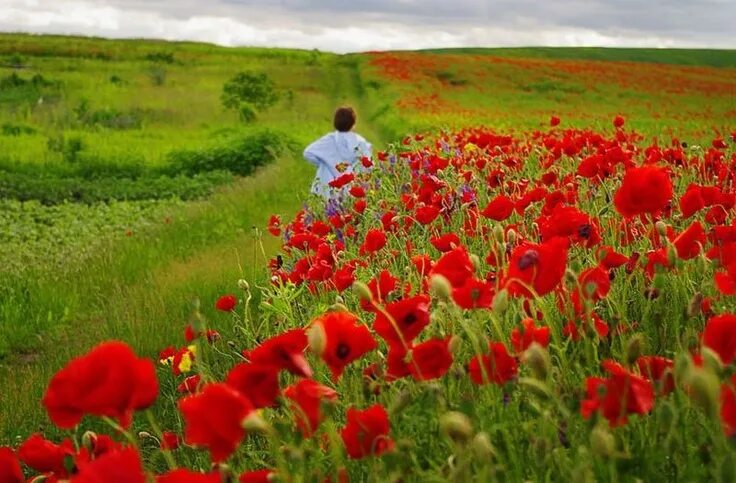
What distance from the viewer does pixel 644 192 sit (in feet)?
6.68

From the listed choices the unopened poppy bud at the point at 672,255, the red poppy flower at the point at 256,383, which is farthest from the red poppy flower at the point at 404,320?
the unopened poppy bud at the point at 672,255

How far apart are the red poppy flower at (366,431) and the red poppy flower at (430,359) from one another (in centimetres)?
14

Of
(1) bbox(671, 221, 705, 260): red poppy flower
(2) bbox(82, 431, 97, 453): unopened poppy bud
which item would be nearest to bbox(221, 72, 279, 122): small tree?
(1) bbox(671, 221, 705, 260): red poppy flower

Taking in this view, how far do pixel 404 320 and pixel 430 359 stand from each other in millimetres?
Answer: 102

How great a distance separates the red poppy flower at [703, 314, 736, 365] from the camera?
1.45 metres

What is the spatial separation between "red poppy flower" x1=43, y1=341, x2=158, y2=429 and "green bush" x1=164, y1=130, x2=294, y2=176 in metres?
14.8

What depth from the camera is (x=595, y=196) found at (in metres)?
4.57

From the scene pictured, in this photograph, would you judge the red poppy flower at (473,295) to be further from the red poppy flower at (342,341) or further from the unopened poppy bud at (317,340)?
the unopened poppy bud at (317,340)

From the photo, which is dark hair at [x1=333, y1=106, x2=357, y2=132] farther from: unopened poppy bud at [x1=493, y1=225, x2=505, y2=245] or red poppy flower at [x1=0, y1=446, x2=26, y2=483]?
red poppy flower at [x1=0, y1=446, x2=26, y2=483]

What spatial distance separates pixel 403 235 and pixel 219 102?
23865 millimetres

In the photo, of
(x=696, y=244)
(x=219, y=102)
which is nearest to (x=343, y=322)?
(x=696, y=244)

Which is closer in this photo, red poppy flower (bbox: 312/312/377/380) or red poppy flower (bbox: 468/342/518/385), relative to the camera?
red poppy flower (bbox: 312/312/377/380)

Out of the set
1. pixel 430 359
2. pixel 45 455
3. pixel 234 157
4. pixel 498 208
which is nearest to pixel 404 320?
pixel 430 359

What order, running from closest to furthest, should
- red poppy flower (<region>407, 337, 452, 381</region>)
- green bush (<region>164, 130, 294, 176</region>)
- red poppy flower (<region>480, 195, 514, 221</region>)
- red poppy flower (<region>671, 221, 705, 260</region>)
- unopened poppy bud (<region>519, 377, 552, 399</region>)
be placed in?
unopened poppy bud (<region>519, 377, 552, 399</region>) → red poppy flower (<region>407, 337, 452, 381</region>) → red poppy flower (<region>671, 221, 705, 260</region>) → red poppy flower (<region>480, 195, 514, 221</region>) → green bush (<region>164, 130, 294, 176</region>)
